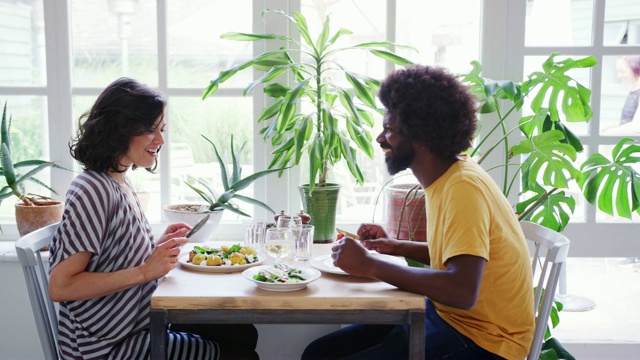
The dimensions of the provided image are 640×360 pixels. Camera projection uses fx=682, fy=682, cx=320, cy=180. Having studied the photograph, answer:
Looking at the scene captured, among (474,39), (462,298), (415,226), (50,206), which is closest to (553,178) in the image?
(415,226)

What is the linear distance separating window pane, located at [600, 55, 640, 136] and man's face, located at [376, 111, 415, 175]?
1380 millimetres

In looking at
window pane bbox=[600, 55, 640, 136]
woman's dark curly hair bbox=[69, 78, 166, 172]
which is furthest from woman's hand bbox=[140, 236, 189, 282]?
window pane bbox=[600, 55, 640, 136]

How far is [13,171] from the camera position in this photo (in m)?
2.83

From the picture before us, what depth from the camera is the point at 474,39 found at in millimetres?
3008

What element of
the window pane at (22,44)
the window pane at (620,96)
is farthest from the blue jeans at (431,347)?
the window pane at (22,44)

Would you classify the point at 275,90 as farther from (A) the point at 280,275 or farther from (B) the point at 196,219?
A: (A) the point at 280,275

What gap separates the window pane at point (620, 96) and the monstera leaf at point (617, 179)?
242 millimetres

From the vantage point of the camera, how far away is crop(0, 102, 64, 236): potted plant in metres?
2.81

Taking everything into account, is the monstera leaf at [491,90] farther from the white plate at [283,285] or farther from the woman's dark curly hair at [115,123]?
the woman's dark curly hair at [115,123]

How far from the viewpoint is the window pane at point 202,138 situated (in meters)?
3.06

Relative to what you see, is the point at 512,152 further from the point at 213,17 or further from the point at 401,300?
the point at 213,17

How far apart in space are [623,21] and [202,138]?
1.90 m

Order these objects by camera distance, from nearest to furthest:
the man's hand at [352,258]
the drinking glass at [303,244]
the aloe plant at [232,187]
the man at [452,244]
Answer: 1. the man at [452,244]
2. the man's hand at [352,258]
3. the drinking glass at [303,244]
4. the aloe plant at [232,187]

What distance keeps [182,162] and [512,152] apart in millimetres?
1443
